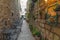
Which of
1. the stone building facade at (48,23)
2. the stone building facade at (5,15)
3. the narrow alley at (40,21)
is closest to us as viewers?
the stone building facade at (48,23)

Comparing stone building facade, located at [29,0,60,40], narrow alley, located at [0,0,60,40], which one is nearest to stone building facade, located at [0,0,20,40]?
narrow alley, located at [0,0,60,40]

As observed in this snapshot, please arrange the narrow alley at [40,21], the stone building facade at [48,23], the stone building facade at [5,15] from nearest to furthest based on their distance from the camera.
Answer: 1. the stone building facade at [48,23]
2. the narrow alley at [40,21]
3. the stone building facade at [5,15]

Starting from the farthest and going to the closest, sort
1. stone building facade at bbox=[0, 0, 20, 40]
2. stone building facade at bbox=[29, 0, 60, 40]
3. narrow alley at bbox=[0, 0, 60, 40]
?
stone building facade at bbox=[0, 0, 20, 40] < narrow alley at bbox=[0, 0, 60, 40] < stone building facade at bbox=[29, 0, 60, 40]

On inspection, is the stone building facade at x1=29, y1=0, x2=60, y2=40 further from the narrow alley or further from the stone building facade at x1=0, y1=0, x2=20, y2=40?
the stone building facade at x1=0, y1=0, x2=20, y2=40

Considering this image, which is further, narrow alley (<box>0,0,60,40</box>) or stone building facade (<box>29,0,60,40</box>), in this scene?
narrow alley (<box>0,0,60,40</box>)

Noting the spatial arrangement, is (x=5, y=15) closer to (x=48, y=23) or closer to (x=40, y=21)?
(x=40, y=21)

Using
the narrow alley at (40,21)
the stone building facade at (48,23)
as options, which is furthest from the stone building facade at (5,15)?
the stone building facade at (48,23)

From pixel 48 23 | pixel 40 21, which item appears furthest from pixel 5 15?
pixel 48 23

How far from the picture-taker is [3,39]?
188 inches

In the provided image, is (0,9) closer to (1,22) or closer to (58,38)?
(1,22)

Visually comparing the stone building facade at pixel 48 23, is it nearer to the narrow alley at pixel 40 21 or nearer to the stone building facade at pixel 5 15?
the narrow alley at pixel 40 21

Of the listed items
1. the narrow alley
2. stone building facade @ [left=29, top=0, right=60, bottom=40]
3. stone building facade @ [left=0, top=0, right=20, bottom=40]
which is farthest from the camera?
stone building facade @ [left=0, top=0, right=20, bottom=40]

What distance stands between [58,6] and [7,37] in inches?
109

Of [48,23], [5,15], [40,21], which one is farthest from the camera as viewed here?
[40,21]
